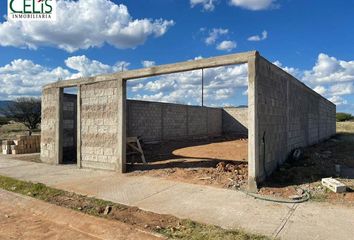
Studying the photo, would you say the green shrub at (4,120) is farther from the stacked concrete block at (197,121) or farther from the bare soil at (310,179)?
the bare soil at (310,179)

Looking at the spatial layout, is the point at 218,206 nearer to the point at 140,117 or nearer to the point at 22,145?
the point at 140,117

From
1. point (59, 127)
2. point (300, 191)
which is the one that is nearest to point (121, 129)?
point (59, 127)

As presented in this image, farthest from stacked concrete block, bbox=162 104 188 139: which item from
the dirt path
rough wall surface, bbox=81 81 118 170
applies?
the dirt path

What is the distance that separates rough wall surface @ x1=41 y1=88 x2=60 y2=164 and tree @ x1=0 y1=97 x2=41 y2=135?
21.8 m

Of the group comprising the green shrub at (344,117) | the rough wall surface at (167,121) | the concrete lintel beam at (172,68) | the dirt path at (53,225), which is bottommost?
the dirt path at (53,225)

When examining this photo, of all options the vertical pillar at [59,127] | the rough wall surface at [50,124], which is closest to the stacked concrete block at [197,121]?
the rough wall surface at [50,124]

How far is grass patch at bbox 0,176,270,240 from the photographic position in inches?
184

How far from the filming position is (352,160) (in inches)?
468

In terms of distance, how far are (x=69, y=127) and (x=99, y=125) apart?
343cm

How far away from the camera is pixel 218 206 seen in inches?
243

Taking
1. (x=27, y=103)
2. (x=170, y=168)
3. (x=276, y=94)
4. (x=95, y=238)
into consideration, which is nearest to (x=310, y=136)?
(x=276, y=94)

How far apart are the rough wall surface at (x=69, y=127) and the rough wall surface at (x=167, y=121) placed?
316 cm

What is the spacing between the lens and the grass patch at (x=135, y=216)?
4680 mm

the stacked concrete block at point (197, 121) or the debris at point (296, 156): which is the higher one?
the stacked concrete block at point (197, 121)
